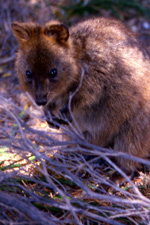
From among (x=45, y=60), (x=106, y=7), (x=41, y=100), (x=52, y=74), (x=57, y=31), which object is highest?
(x=106, y=7)

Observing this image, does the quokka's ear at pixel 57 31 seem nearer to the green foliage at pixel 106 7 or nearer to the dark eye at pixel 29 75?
the dark eye at pixel 29 75

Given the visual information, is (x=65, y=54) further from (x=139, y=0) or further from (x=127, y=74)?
(x=139, y=0)

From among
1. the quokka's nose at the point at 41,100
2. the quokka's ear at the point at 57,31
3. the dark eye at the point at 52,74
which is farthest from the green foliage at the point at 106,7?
the quokka's nose at the point at 41,100

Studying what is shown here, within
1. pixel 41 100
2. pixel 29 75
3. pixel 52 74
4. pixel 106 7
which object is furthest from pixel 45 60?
pixel 106 7

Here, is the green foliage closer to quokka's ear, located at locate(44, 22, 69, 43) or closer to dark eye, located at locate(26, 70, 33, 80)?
quokka's ear, located at locate(44, 22, 69, 43)

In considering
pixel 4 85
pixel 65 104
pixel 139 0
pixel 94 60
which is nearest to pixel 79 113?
pixel 65 104

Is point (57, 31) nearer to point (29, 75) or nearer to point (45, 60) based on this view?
point (45, 60)
